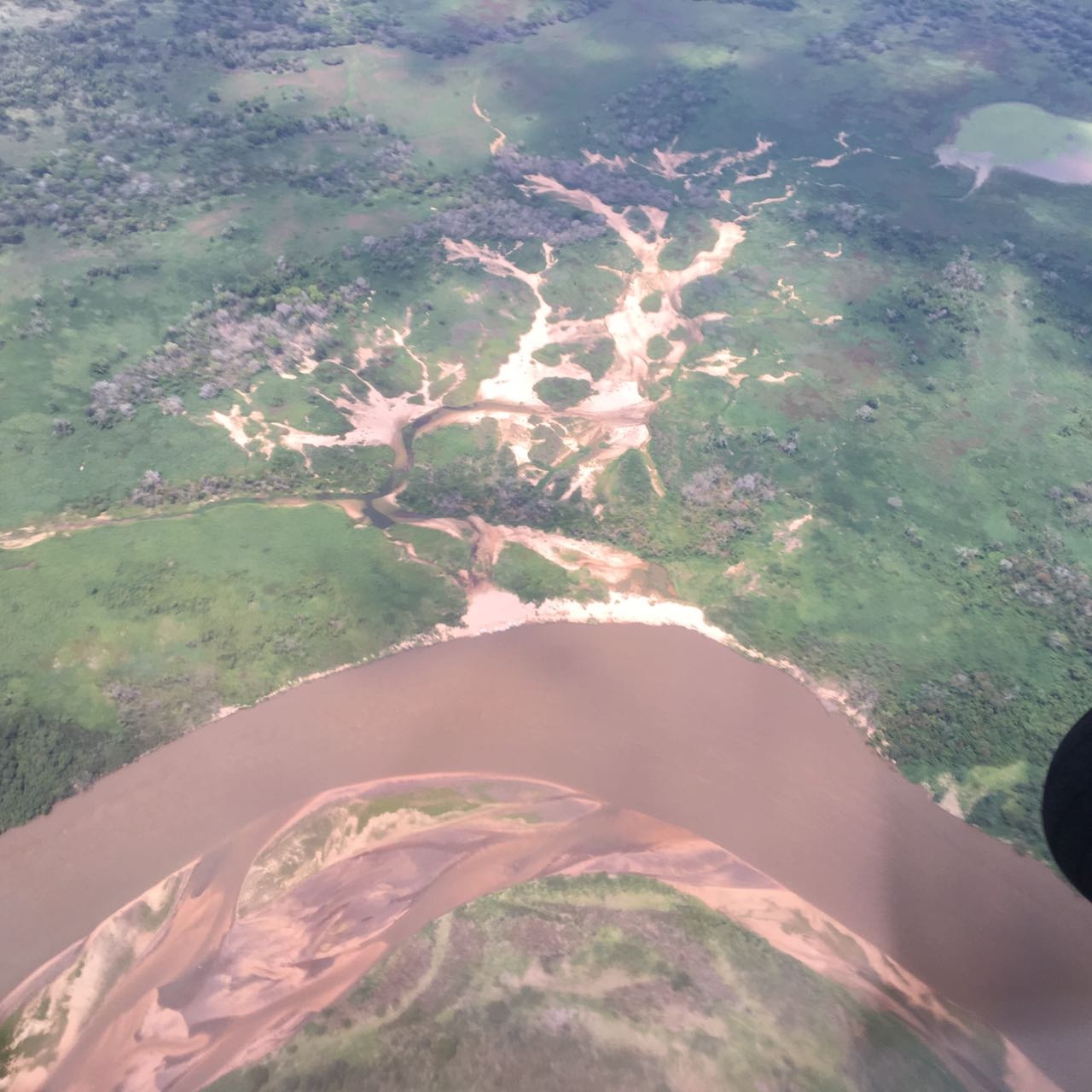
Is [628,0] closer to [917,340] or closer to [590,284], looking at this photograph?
[590,284]

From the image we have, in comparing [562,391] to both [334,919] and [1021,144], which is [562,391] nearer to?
[334,919]

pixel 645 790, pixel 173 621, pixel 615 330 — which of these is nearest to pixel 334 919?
pixel 645 790

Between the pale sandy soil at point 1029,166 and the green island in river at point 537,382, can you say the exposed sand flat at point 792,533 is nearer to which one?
the green island in river at point 537,382

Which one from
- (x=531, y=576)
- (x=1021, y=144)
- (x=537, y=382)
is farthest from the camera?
(x=1021, y=144)

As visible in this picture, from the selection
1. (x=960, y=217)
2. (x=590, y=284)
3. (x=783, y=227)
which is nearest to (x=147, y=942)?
(x=590, y=284)

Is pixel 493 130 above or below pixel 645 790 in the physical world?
above

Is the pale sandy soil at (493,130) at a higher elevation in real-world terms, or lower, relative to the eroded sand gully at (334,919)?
higher

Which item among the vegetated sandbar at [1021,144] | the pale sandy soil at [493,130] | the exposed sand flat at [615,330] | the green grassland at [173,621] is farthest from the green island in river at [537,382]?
the vegetated sandbar at [1021,144]
